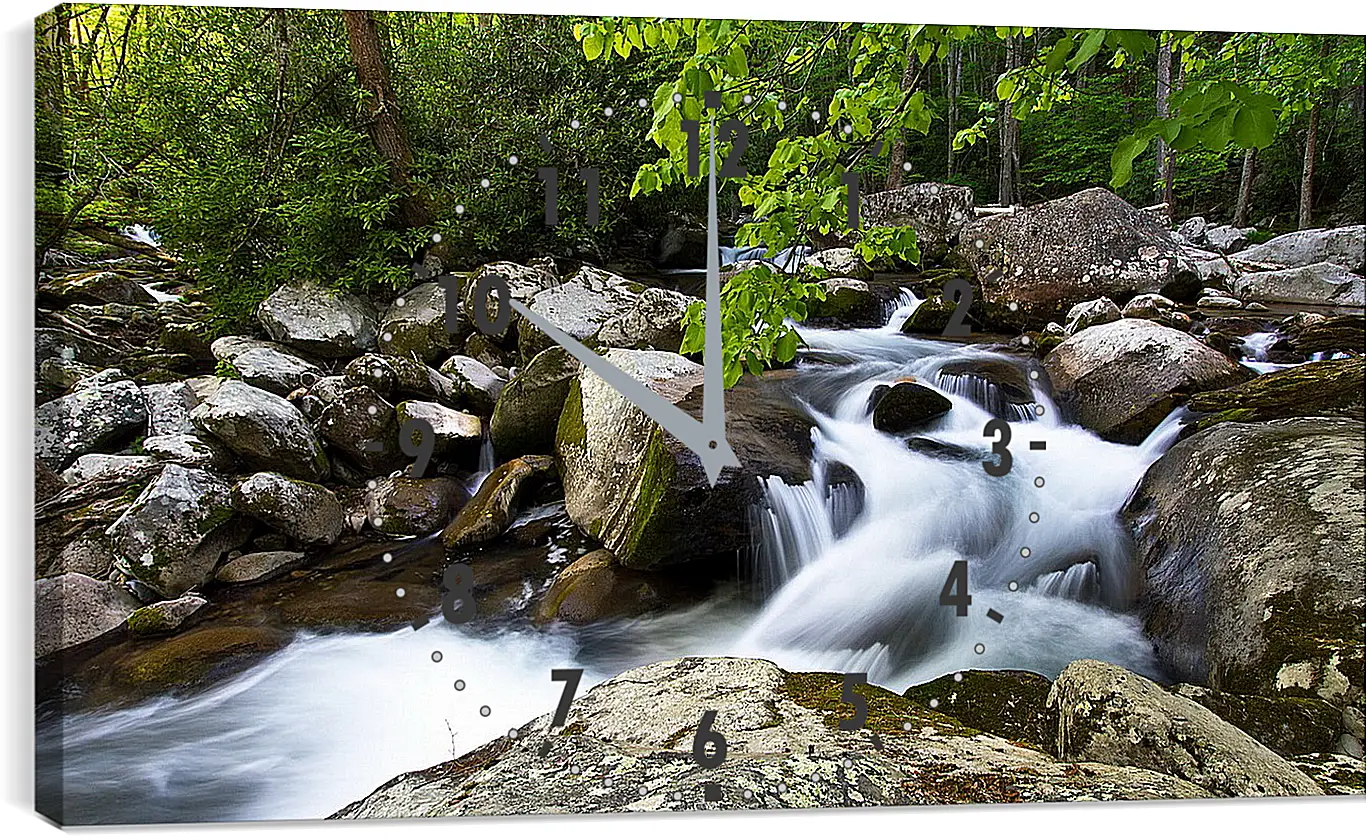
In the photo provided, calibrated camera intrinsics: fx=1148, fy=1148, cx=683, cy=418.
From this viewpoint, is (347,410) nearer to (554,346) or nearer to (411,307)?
(411,307)

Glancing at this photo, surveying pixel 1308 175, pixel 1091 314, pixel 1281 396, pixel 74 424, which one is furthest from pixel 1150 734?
pixel 74 424

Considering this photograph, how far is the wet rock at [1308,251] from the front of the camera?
3207 millimetres

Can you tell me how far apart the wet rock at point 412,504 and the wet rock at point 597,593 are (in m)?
0.34

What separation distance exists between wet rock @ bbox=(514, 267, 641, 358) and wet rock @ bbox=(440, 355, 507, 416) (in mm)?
104

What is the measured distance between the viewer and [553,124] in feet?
9.82

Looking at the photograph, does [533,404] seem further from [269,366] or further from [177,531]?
[177,531]

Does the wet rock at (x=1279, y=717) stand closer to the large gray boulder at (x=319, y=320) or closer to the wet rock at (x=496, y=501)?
the wet rock at (x=496, y=501)

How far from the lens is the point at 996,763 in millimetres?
2949

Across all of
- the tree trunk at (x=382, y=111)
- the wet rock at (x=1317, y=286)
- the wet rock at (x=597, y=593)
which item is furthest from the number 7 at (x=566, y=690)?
the wet rock at (x=1317, y=286)

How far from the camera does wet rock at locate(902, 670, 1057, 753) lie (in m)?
3.00

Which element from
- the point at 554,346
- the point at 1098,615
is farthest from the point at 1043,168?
the point at 554,346

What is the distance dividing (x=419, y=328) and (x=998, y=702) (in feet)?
5.93

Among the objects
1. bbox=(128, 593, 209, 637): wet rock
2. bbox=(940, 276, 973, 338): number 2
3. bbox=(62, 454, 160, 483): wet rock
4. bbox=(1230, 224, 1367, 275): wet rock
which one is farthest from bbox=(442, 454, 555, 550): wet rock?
bbox=(1230, 224, 1367, 275): wet rock

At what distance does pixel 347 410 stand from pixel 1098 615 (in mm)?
Answer: 2055
